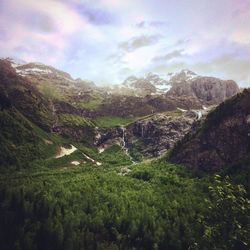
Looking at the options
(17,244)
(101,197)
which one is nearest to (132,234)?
(101,197)

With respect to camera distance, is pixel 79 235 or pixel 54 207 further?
pixel 54 207

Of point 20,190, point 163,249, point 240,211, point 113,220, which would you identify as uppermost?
point 240,211

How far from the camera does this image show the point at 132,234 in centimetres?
15462

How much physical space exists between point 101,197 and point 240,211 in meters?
167

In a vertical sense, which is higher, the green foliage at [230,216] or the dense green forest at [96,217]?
the green foliage at [230,216]

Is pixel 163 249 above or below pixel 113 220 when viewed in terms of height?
below

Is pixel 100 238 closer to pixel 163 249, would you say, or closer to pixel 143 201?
pixel 163 249

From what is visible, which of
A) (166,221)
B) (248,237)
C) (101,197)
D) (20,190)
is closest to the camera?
(248,237)

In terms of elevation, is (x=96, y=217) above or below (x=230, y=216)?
below

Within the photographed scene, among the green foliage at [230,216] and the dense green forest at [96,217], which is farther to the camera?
the dense green forest at [96,217]

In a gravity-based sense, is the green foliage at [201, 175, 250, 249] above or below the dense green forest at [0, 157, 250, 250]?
above

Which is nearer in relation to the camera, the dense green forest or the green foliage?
the green foliage

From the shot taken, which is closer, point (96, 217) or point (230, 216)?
point (230, 216)

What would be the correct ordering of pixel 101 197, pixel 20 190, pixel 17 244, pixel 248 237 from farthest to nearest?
pixel 101 197 < pixel 20 190 < pixel 17 244 < pixel 248 237
